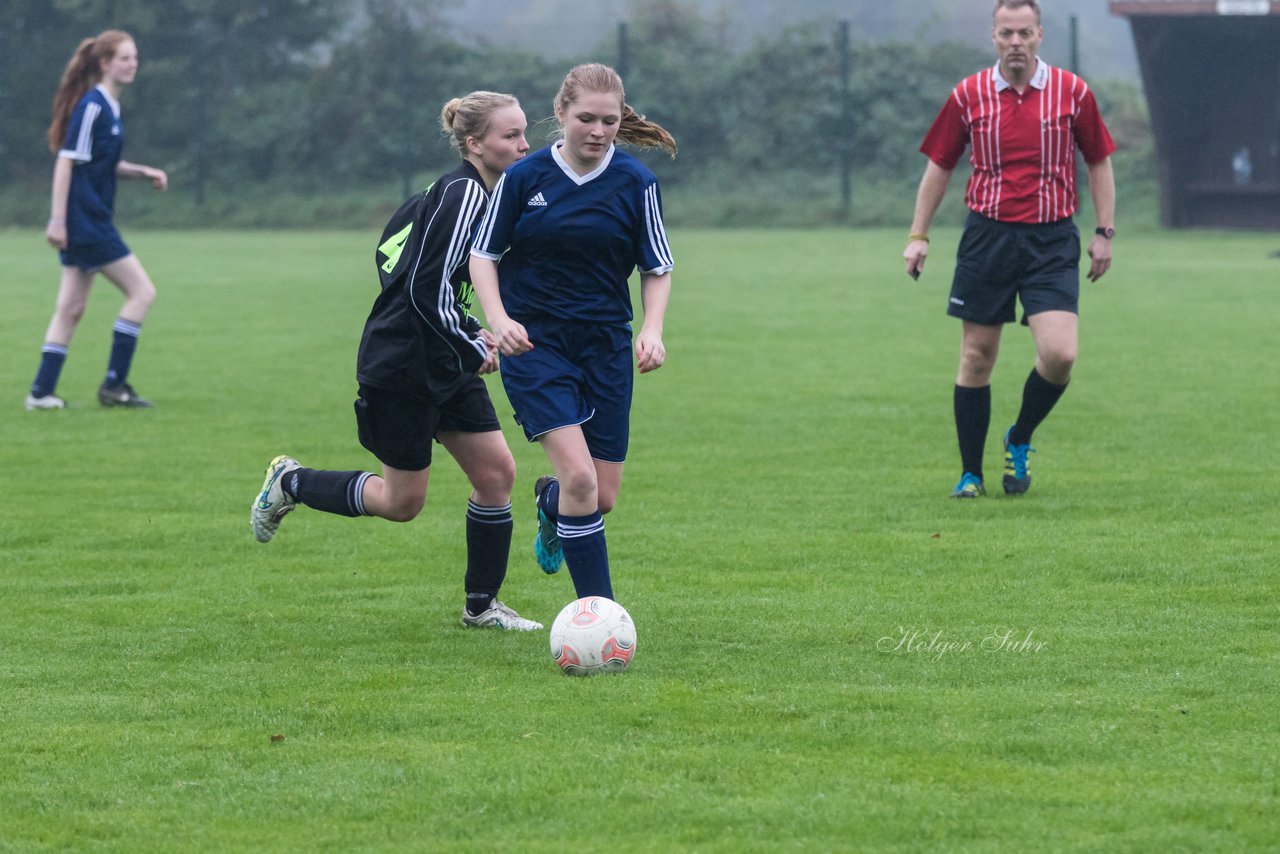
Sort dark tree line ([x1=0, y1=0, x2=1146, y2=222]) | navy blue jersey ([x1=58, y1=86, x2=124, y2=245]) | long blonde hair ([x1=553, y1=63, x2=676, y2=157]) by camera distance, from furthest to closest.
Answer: dark tree line ([x1=0, y1=0, x2=1146, y2=222]) → navy blue jersey ([x1=58, y1=86, x2=124, y2=245]) → long blonde hair ([x1=553, y1=63, x2=676, y2=157])

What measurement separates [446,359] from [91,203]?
6247mm

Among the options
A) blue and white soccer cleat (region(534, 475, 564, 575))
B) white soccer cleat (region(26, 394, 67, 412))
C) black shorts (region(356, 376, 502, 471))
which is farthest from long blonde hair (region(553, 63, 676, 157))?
white soccer cleat (region(26, 394, 67, 412))

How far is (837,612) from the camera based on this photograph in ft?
18.0

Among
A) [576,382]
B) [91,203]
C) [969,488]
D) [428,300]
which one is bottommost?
[969,488]

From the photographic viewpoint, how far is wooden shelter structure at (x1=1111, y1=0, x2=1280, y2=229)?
92.6 ft

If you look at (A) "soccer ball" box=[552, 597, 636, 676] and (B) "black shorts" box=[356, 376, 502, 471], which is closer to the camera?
(A) "soccer ball" box=[552, 597, 636, 676]

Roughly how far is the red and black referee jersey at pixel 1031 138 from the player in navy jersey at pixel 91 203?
17.0 ft

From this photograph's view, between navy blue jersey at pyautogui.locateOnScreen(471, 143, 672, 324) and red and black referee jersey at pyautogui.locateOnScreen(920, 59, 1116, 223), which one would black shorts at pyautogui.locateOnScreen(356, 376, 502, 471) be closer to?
navy blue jersey at pyautogui.locateOnScreen(471, 143, 672, 324)

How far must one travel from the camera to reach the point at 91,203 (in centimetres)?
1087

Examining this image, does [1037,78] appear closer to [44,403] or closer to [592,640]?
[592,640]

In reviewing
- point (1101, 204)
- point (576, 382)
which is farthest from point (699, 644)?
point (1101, 204)

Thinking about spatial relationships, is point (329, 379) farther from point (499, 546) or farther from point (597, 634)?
point (597, 634)

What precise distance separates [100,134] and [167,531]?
4.49m

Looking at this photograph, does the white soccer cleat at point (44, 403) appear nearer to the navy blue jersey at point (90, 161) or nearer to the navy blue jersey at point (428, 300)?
the navy blue jersey at point (90, 161)
